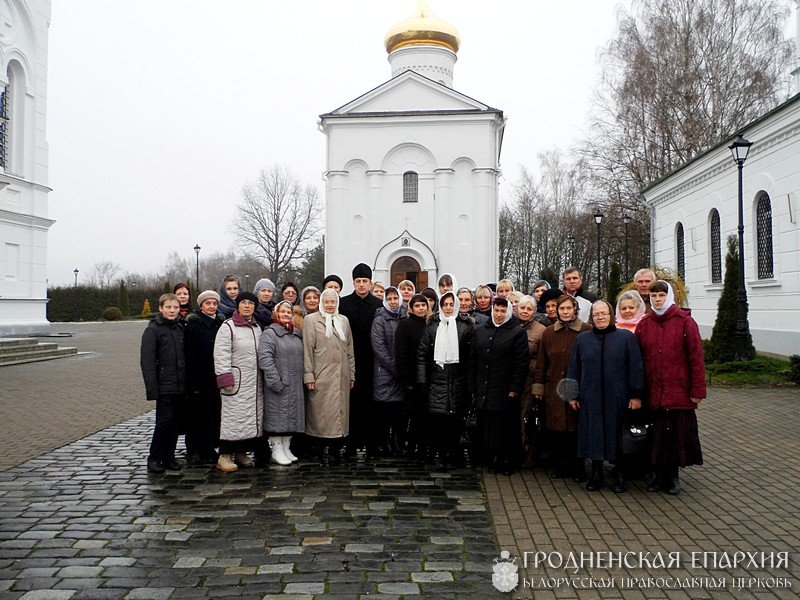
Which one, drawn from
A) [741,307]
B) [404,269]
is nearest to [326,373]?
[741,307]

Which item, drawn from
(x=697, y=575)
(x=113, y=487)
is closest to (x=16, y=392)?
(x=113, y=487)

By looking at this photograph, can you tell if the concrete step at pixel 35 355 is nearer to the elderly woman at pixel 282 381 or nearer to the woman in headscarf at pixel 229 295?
the woman in headscarf at pixel 229 295

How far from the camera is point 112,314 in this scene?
46844mm

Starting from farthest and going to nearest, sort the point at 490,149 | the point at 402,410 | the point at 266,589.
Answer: the point at 490,149, the point at 402,410, the point at 266,589

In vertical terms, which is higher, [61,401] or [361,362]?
[361,362]

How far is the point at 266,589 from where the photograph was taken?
3.82m

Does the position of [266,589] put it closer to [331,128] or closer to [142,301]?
[331,128]

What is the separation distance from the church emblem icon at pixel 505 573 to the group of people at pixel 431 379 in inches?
79.1

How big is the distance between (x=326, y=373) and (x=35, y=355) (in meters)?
14.4

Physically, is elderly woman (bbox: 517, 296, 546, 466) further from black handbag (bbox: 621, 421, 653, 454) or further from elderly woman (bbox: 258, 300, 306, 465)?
elderly woman (bbox: 258, 300, 306, 465)

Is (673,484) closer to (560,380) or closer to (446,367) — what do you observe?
(560,380)

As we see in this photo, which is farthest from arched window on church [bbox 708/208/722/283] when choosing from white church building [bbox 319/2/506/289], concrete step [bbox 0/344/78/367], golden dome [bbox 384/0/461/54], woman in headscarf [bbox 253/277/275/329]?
golden dome [bbox 384/0/461/54]

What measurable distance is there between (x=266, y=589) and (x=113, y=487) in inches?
114

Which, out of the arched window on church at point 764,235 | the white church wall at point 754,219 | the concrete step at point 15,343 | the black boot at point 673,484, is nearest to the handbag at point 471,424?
the black boot at point 673,484
